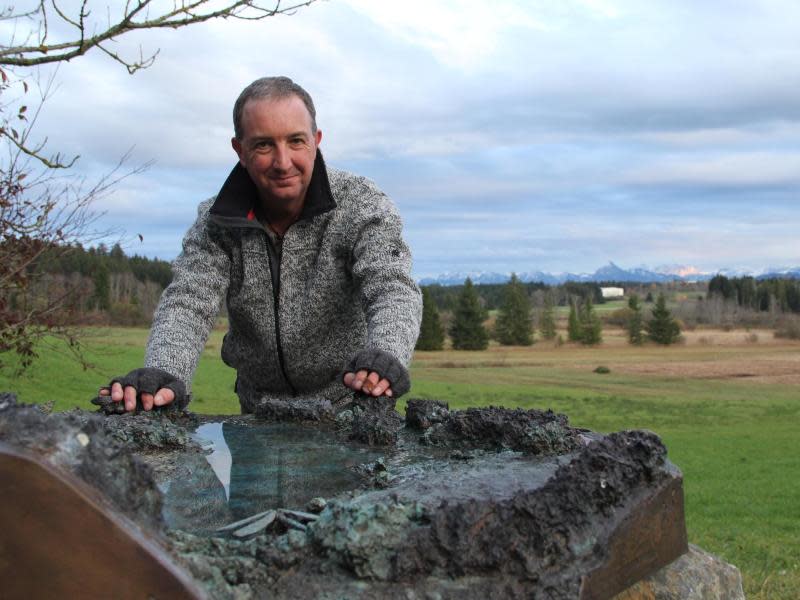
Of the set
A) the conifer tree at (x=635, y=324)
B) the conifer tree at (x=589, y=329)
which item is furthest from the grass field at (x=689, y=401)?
the conifer tree at (x=635, y=324)

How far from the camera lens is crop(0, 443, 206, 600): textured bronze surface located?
1.52 meters

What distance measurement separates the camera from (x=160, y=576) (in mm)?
1604

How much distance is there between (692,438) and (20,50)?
2017cm

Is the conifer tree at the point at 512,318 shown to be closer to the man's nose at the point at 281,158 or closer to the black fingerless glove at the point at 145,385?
the man's nose at the point at 281,158

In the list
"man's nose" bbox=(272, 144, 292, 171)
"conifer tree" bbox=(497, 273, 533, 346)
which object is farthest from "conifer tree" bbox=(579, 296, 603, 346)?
"man's nose" bbox=(272, 144, 292, 171)

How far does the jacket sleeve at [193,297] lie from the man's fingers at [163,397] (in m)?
0.37

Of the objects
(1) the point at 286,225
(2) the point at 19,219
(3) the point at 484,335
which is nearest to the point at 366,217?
(1) the point at 286,225

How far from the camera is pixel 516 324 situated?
6650 cm

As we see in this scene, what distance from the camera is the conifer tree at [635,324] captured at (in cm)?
6912

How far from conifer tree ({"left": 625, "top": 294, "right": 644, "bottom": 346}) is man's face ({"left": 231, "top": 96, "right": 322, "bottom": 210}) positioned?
67217mm

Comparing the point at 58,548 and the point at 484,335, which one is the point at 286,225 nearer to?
the point at 58,548

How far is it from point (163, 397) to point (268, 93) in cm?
138

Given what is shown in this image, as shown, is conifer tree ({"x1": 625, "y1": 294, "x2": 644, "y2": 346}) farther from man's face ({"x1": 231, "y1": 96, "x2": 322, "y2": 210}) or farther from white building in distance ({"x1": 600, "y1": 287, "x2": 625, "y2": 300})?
man's face ({"x1": 231, "y1": 96, "x2": 322, "y2": 210})

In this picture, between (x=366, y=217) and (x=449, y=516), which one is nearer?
(x=449, y=516)
